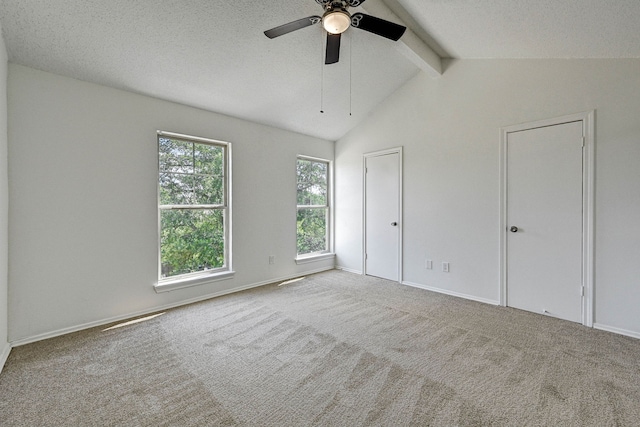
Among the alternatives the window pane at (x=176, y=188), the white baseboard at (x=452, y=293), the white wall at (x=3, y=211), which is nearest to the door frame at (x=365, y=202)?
the white baseboard at (x=452, y=293)

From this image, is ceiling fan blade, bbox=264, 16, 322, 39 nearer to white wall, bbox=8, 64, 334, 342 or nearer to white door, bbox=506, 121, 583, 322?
white wall, bbox=8, 64, 334, 342

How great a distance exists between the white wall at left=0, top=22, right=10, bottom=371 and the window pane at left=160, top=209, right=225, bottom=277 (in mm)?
1191

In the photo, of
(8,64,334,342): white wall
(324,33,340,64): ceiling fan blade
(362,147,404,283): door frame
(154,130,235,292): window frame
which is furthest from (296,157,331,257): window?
(324,33,340,64): ceiling fan blade

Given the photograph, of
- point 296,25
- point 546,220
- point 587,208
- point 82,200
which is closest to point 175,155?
point 82,200

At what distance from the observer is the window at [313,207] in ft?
15.4

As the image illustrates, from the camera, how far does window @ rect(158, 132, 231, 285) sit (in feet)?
10.7

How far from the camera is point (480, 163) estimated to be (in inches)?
135

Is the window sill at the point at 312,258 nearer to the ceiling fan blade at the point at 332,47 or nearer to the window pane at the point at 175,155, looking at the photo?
the window pane at the point at 175,155

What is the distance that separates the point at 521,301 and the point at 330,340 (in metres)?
2.26

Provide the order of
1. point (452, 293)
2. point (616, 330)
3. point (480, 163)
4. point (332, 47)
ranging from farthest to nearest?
point (452, 293)
point (480, 163)
point (616, 330)
point (332, 47)

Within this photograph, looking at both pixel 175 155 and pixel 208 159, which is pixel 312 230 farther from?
pixel 175 155

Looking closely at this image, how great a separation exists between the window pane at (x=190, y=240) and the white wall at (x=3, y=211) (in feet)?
3.91

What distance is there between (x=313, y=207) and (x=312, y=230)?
0.40m

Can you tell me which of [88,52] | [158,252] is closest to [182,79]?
[88,52]
